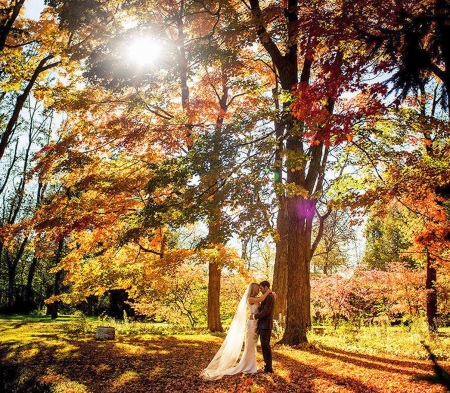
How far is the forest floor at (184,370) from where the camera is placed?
6.29m

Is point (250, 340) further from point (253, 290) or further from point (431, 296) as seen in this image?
point (431, 296)

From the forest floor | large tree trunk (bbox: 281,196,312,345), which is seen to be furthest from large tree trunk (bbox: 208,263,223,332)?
large tree trunk (bbox: 281,196,312,345)

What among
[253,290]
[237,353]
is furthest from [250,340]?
[253,290]

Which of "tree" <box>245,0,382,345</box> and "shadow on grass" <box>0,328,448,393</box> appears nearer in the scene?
"shadow on grass" <box>0,328,448,393</box>

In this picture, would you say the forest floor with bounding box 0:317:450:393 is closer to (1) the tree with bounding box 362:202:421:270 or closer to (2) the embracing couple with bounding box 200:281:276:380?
(2) the embracing couple with bounding box 200:281:276:380

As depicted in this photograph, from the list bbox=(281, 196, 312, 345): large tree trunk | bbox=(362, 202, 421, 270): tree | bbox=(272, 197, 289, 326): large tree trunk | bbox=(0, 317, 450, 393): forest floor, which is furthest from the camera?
bbox=(362, 202, 421, 270): tree

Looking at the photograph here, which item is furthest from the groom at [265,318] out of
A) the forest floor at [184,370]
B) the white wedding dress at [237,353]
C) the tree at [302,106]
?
the tree at [302,106]

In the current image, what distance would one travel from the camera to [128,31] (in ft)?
32.1

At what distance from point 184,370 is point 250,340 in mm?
1615

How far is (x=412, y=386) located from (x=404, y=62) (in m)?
5.39

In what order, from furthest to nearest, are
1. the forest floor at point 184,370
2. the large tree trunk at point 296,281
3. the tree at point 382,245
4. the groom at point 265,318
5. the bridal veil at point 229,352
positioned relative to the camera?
1. the tree at point 382,245
2. the large tree trunk at point 296,281
3. the groom at point 265,318
4. the bridal veil at point 229,352
5. the forest floor at point 184,370

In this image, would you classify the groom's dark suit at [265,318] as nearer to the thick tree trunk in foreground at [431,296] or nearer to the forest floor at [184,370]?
the forest floor at [184,370]

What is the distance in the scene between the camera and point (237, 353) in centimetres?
763

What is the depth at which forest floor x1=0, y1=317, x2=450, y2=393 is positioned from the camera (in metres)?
6.29
